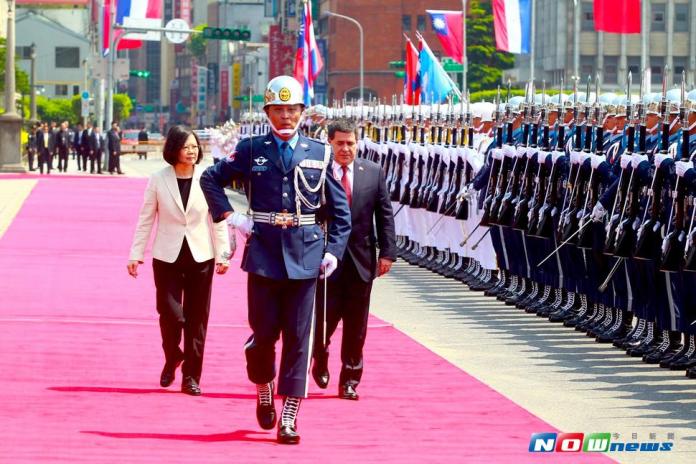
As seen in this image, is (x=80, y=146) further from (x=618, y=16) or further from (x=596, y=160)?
(x=596, y=160)

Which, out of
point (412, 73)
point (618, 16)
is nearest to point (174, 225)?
point (618, 16)

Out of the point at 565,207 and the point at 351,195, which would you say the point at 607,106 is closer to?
the point at 565,207

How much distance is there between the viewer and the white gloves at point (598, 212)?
48.7 feet

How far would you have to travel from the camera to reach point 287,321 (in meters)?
9.98

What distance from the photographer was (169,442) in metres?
9.79

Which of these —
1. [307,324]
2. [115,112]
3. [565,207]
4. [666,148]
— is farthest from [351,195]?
[115,112]

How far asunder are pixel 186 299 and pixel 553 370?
3.06m

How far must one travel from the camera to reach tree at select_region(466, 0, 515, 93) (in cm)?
11438

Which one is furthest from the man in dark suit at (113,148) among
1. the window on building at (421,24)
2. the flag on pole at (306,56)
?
the window on building at (421,24)

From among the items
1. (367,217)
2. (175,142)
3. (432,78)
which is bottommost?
(367,217)

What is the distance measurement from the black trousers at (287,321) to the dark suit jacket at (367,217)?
6.73ft

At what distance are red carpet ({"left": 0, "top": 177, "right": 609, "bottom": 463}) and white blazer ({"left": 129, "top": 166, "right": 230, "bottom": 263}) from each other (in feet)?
3.00

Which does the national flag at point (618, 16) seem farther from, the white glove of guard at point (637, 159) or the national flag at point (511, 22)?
the white glove of guard at point (637, 159)

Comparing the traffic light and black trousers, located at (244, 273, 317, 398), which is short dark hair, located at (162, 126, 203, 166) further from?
the traffic light
